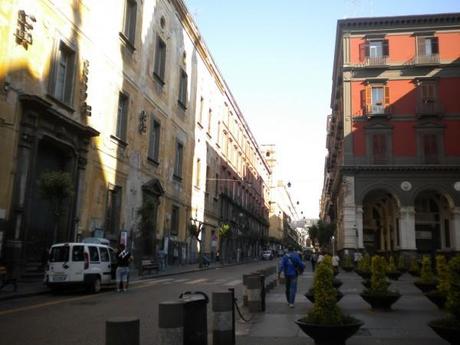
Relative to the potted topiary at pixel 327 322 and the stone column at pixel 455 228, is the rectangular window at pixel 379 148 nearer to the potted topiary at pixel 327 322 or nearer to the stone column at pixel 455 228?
the stone column at pixel 455 228

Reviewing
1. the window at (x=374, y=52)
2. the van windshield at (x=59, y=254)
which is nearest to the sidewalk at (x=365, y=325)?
the van windshield at (x=59, y=254)

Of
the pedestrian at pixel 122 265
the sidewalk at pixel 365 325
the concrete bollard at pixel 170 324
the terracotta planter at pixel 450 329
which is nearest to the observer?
the concrete bollard at pixel 170 324

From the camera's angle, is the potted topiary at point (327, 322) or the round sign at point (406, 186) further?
the round sign at point (406, 186)

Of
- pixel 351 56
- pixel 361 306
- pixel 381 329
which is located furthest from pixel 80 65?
pixel 351 56

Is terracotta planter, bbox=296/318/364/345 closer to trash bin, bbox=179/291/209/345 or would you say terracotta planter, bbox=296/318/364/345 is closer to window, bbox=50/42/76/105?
trash bin, bbox=179/291/209/345

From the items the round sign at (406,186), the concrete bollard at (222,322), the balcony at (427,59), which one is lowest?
the concrete bollard at (222,322)

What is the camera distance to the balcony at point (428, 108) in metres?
40.8

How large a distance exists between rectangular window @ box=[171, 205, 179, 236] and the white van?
19291mm

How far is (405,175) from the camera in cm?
4050

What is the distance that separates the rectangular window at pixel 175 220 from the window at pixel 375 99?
18.2m

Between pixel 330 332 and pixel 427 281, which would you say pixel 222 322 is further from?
pixel 427 281

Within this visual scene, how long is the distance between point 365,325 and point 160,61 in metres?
27.4

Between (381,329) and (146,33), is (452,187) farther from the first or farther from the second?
(381,329)

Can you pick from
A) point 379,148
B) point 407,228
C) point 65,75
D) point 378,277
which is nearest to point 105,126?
point 65,75
